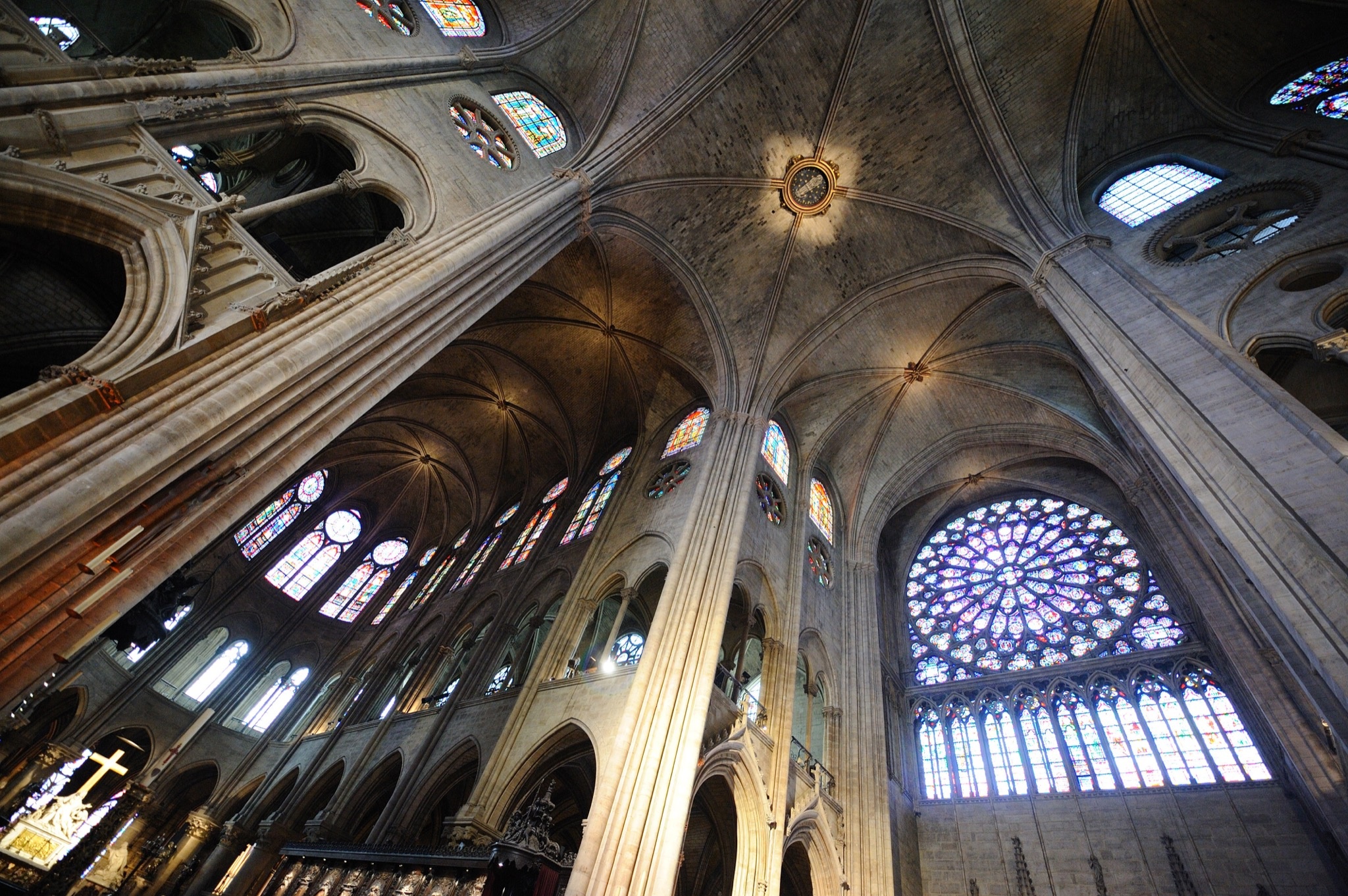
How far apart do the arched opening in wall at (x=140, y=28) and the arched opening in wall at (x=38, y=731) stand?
10.5 m

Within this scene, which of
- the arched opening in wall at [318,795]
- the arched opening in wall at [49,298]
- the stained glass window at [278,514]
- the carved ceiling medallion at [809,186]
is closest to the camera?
the arched opening in wall at [49,298]

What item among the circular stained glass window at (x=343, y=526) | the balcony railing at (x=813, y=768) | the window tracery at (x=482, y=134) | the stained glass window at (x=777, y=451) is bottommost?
the balcony railing at (x=813, y=768)

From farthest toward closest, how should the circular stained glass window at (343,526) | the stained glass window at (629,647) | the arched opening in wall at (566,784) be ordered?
the circular stained glass window at (343,526), the stained glass window at (629,647), the arched opening in wall at (566,784)

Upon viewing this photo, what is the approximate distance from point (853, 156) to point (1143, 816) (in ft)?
43.5

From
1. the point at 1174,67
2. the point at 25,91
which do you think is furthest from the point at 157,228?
the point at 1174,67

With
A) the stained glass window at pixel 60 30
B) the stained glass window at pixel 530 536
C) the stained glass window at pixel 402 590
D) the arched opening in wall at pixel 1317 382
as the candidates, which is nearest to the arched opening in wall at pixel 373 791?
the stained glass window at pixel 530 536

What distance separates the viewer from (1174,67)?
11.5 metres

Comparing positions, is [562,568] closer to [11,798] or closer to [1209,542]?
[11,798]

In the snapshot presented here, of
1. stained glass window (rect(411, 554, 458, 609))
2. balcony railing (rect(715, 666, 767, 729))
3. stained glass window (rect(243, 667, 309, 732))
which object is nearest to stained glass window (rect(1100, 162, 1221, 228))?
balcony railing (rect(715, 666, 767, 729))

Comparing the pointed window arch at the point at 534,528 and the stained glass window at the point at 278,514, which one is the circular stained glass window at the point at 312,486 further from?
the pointed window arch at the point at 534,528

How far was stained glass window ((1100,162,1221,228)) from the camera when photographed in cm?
1026

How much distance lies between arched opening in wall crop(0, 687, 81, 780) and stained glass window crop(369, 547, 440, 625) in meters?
5.95

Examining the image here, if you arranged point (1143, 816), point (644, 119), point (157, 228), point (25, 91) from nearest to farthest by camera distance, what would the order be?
point (25, 91) < point (157, 228) < point (1143, 816) < point (644, 119)

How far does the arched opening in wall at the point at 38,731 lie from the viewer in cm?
1077
